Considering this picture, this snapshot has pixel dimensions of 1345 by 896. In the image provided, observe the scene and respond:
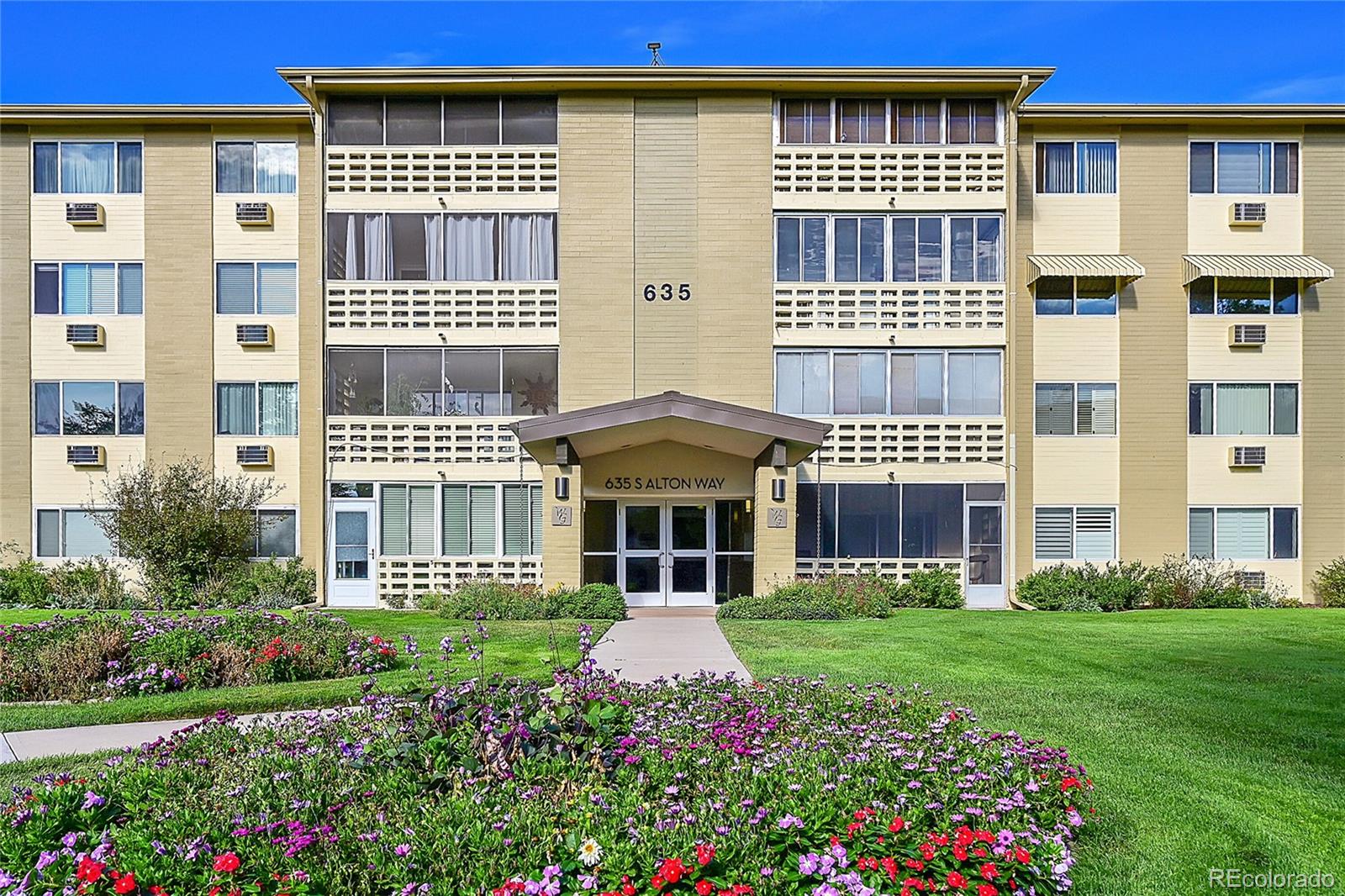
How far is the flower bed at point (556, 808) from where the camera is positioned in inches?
151

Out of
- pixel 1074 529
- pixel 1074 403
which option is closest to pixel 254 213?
pixel 1074 403

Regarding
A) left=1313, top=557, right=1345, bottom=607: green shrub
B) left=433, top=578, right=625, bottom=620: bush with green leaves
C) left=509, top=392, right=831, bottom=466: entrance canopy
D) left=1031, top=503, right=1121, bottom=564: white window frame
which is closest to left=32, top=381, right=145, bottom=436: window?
left=433, top=578, right=625, bottom=620: bush with green leaves

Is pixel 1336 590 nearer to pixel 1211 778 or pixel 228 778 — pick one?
pixel 1211 778

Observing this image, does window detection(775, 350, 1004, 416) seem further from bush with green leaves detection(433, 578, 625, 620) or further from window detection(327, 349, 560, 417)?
bush with green leaves detection(433, 578, 625, 620)

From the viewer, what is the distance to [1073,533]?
18375 millimetres

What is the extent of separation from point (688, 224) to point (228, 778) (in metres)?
15.0

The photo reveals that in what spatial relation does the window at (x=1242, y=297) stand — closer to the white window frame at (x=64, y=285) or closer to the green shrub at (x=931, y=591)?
the green shrub at (x=931, y=591)

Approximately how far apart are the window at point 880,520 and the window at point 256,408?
10953mm

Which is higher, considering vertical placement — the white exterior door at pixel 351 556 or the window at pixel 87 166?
the window at pixel 87 166

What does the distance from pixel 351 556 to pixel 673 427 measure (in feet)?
24.6

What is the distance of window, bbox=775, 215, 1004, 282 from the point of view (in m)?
18.3

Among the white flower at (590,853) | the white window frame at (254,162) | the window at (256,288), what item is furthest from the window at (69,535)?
the white flower at (590,853)

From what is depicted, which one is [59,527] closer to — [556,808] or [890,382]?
[890,382]

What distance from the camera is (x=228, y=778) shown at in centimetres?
496
